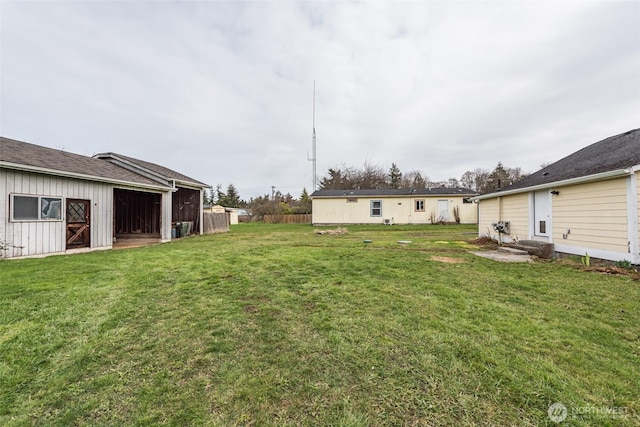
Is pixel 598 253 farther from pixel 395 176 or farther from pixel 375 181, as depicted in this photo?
pixel 395 176

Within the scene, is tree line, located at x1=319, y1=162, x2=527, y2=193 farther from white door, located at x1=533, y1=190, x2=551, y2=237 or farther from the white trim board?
the white trim board

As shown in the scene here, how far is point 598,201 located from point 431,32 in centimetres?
776

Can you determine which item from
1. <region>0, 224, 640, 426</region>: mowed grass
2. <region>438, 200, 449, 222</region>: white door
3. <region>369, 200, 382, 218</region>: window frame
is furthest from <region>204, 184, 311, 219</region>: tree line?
<region>0, 224, 640, 426</region>: mowed grass

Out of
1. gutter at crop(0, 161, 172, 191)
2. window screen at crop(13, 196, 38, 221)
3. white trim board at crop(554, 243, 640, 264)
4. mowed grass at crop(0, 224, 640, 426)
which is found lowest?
mowed grass at crop(0, 224, 640, 426)

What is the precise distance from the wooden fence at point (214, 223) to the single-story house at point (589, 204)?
594 inches

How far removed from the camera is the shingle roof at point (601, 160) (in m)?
5.93

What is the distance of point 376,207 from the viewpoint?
2130cm

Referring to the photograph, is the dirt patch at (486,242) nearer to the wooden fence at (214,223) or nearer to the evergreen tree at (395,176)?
the wooden fence at (214,223)

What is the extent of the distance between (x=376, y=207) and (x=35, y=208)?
18999mm

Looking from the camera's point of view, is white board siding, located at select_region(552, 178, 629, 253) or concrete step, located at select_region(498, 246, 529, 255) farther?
concrete step, located at select_region(498, 246, 529, 255)

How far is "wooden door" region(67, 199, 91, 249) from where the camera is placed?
8195 mm

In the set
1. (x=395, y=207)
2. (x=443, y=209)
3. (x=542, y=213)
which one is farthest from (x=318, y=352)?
(x=443, y=209)

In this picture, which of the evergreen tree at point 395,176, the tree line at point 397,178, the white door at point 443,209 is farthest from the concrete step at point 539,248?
the evergreen tree at point 395,176

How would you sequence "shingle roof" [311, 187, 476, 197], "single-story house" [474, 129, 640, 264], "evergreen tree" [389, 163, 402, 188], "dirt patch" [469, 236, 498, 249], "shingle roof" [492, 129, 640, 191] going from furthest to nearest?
1. "evergreen tree" [389, 163, 402, 188]
2. "shingle roof" [311, 187, 476, 197]
3. "dirt patch" [469, 236, 498, 249]
4. "shingle roof" [492, 129, 640, 191]
5. "single-story house" [474, 129, 640, 264]
